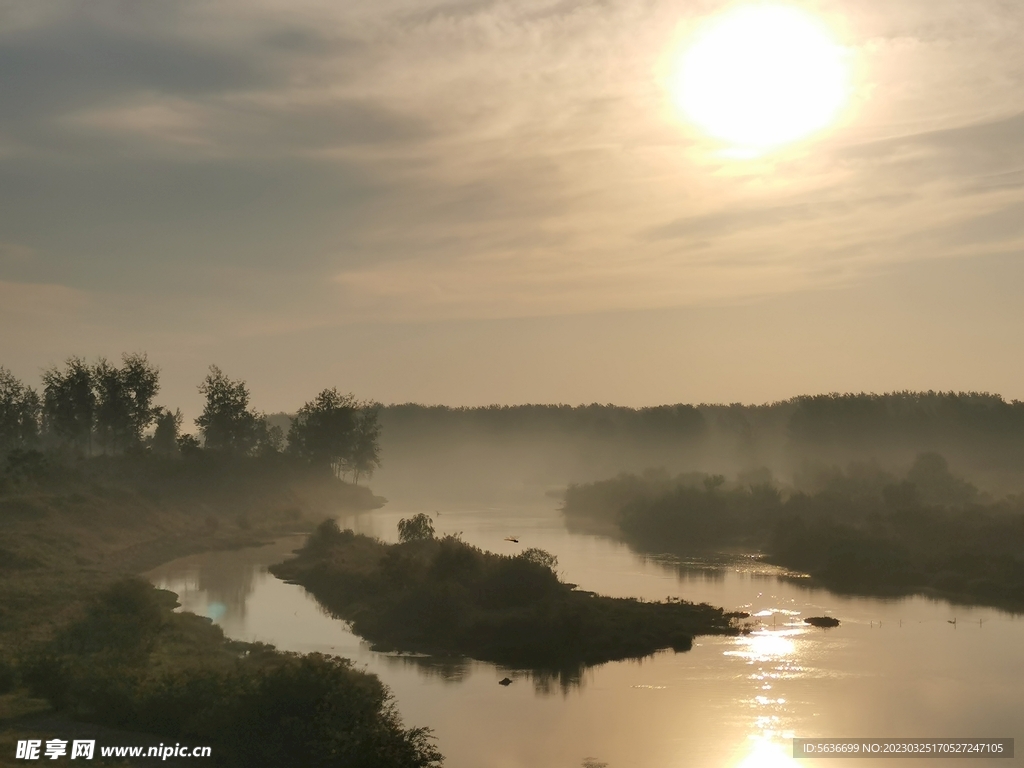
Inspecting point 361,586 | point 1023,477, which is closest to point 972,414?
point 1023,477

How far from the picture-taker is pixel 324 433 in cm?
15100

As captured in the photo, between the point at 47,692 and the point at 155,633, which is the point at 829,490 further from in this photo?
the point at 47,692

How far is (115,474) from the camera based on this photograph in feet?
370

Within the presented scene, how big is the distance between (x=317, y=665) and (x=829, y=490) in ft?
313

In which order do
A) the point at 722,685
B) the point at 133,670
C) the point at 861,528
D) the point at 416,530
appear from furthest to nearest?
the point at 861,528, the point at 416,530, the point at 722,685, the point at 133,670

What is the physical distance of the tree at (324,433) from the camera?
496 ft

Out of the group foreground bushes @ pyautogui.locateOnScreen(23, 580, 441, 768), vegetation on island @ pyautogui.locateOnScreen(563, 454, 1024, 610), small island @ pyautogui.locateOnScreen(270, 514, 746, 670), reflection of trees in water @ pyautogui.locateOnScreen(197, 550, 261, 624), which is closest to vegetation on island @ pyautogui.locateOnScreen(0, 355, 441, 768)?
foreground bushes @ pyautogui.locateOnScreen(23, 580, 441, 768)

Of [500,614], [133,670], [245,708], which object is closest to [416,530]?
[500,614]

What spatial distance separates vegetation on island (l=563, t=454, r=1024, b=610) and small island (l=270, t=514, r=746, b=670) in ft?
80.4

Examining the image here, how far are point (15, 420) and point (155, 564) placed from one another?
54.3 metres

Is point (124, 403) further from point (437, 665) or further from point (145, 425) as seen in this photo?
point (437, 665)

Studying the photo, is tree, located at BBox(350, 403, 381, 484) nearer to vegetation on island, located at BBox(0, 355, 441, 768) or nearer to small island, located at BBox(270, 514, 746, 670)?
vegetation on island, located at BBox(0, 355, 441, 768)

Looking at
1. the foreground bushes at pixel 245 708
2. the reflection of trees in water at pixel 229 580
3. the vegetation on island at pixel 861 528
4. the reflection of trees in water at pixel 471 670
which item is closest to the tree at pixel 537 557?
the reflection of trees in water at pixel 471 670

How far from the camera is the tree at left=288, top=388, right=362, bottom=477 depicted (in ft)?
496
